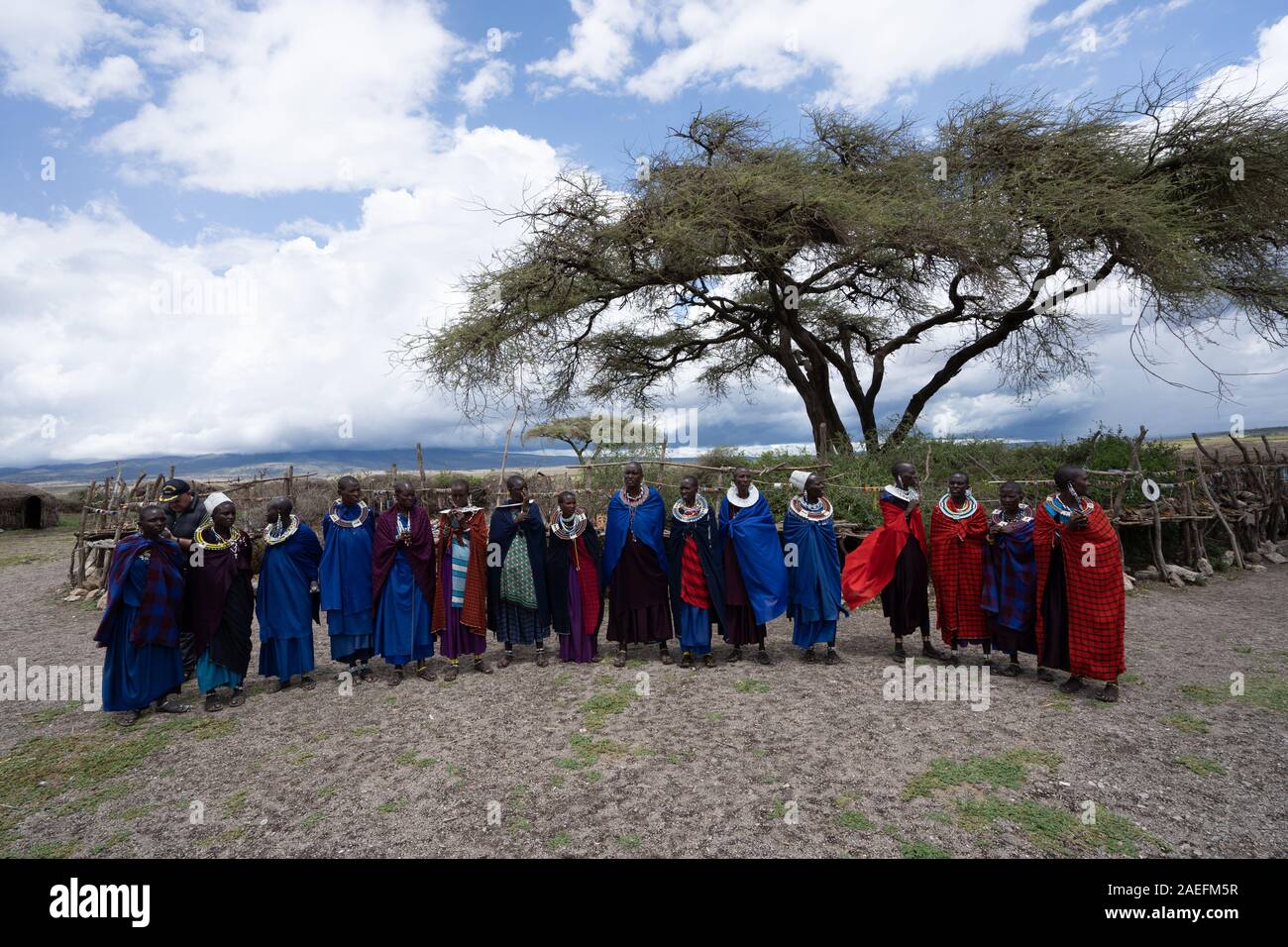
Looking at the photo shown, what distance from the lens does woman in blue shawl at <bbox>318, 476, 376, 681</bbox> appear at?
615 cm

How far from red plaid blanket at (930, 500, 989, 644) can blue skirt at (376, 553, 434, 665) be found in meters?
4.88

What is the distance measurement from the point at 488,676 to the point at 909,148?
1517 cm

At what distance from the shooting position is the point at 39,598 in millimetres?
12211

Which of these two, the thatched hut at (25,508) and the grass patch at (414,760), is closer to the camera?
the grass patch at (414,760)

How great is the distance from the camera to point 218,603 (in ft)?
18.6

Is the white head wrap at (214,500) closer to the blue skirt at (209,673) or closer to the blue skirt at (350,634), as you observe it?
the blue skirt at (209,673)

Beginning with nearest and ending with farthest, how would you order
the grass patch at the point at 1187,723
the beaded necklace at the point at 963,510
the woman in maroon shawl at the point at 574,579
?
the grass patch at the point at 1187,723 → the beaded necklace at the point at 963,510 → the woman in maroon shawl at the point at 574,579

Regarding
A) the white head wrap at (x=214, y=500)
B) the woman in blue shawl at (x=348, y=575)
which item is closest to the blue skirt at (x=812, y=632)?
the woman in blue shawl at (x=348, y=575)

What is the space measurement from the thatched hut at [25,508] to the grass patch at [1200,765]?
33.0 metres

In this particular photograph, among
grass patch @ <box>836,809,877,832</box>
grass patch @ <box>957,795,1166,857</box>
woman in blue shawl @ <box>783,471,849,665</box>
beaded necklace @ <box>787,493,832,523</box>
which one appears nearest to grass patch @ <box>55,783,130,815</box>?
grass patch @ <box>836,809,877,832</box>

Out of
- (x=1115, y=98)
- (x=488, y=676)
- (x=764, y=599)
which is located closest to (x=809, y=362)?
(x=1115, y=98)

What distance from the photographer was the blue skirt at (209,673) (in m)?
5.75

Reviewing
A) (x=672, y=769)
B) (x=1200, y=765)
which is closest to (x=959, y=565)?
(x=1200, y=765)

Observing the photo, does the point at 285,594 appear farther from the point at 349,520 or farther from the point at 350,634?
the point at 349,520
